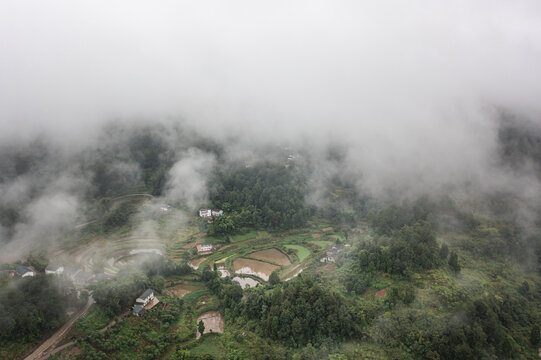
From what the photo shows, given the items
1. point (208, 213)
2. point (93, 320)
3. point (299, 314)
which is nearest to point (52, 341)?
point (93, 320)

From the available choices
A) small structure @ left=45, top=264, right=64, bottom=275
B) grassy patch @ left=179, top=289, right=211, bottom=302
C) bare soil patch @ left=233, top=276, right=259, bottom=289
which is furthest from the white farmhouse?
small structure @ left=45, top=264, right=64, bottom=275

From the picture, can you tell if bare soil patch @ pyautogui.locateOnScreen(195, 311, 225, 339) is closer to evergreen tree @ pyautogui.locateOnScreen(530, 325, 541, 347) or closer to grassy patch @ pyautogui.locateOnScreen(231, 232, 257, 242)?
grassy patch @ pyautogui.locateOnScreen(231, 232, 257, 242)

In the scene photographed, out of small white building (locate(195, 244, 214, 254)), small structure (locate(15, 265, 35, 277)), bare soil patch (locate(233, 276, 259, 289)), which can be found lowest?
bare soil patch (locate(233, 276, 259, 289))

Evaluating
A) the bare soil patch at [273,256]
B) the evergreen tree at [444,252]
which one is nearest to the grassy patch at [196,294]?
Result: the bare soil patch at [273,256]

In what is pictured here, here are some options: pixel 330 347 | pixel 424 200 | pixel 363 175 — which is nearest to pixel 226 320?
pixel 330 347

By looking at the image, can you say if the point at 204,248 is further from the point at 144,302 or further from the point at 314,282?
the point at 314,282
